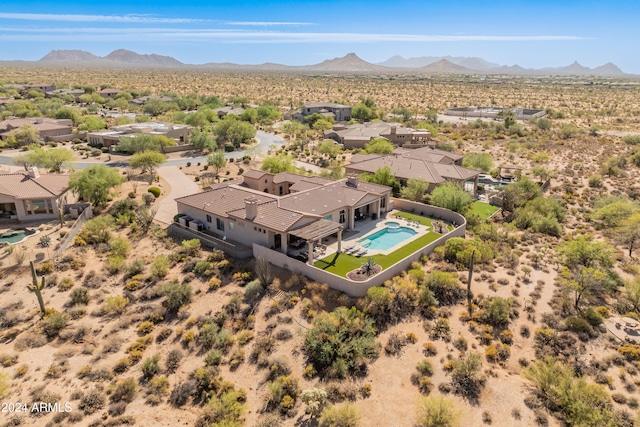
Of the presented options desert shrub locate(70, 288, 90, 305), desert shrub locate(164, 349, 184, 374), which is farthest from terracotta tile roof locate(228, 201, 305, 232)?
desert shrub locate(70, 288, 90, 305)

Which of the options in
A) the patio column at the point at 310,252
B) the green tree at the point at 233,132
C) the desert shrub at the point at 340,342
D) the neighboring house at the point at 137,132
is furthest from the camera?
the green tree at the point at 233,132

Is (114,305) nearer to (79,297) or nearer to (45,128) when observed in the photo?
(79,297)

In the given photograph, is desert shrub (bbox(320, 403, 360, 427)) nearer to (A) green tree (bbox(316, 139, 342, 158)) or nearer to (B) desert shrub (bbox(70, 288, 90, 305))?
(B) desert shrub (bbox(70, 288, 90, 305))

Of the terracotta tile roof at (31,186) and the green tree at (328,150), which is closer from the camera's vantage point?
the terracotta tile roof at (31,186)

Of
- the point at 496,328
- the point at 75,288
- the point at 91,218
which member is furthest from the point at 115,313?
the point at 496,328

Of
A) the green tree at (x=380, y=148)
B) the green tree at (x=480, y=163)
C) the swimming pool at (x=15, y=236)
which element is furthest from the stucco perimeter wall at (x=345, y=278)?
the green tree at (x=380, y=148)

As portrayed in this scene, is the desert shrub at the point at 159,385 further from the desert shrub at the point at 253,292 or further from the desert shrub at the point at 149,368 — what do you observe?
the desert shrub at the point at 253,292

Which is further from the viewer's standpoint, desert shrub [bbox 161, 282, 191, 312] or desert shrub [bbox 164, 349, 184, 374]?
desert shrub [bbox 161, 282, 191, 312]
